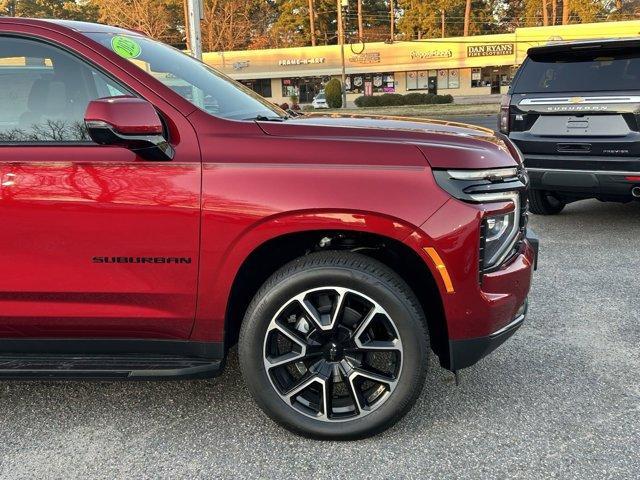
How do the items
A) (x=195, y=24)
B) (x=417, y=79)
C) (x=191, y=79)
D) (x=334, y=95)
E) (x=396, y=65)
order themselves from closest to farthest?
(x=191, y=79), (x=195, y=24), (x=334, y=95), (x=396, y=65), (x=417, y=79)

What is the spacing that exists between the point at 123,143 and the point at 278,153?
66 centimetres

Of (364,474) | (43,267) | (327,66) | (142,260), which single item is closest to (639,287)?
(364,474)

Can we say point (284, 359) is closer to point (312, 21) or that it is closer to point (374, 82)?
point (374, 82)

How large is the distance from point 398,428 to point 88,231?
169 centimetres

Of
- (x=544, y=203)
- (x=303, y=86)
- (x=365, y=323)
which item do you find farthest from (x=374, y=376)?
(x=303, y=86)

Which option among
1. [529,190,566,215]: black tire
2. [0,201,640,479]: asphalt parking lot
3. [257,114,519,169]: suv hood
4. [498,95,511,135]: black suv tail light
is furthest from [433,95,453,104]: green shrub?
[257,114,519,169]: suv hood

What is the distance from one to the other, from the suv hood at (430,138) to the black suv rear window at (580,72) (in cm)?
334

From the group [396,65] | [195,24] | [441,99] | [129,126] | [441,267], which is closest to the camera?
[129,126]

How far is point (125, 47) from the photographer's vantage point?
2898mm

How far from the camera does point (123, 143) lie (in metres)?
2.57

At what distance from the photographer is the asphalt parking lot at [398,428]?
8.52 ft

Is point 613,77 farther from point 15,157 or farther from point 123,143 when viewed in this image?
point 15,157

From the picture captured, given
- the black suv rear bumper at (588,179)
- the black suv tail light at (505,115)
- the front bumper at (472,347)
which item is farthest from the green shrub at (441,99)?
the front bumper at (472,347)

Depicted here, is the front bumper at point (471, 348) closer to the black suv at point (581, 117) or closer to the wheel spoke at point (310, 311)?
the wheel spoke at point (310, 311)
